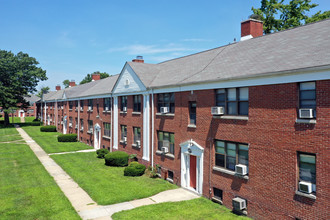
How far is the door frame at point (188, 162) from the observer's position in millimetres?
15883

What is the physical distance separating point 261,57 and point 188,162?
26.2 ft

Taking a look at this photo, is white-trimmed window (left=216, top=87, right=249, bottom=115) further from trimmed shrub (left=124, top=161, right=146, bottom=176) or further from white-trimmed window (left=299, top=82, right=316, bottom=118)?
trimmed shrub (left=124, top=161, right=146, bottom=176)

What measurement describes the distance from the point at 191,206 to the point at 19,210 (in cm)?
903

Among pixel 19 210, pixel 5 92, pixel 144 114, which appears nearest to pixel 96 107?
pixel 144 114

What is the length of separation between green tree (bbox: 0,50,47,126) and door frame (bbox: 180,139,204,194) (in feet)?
176

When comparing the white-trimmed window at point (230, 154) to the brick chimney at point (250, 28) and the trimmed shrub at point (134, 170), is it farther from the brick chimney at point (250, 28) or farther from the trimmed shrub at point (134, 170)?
the brick chimney at point (250, 28)

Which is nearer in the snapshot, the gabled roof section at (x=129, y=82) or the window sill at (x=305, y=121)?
the window sill at (x=305, y=121)

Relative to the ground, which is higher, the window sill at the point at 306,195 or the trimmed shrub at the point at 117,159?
the window sill at the point at 306,195

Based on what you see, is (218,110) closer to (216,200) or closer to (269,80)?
(269,80)

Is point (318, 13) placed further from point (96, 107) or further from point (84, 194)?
point (84, 194)

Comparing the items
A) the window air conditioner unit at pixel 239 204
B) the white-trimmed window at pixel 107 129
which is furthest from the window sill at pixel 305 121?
the white-trimmed window at pixel 107 129

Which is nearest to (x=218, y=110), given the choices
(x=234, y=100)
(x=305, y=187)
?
(x=234, y=100)

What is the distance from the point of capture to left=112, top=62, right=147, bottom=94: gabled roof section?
22.6m

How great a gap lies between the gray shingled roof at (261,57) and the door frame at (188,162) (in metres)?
4.06
